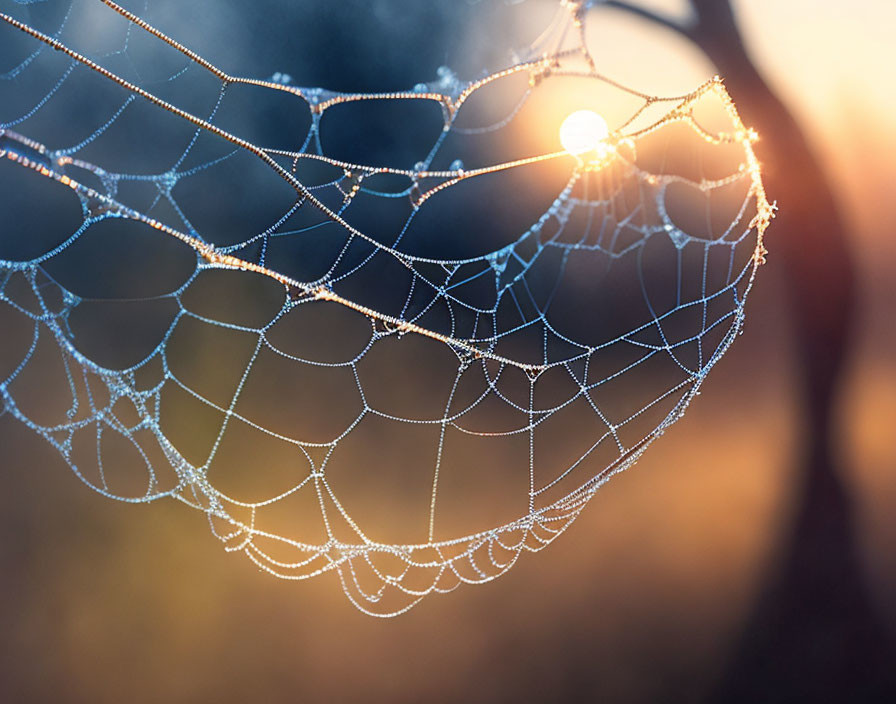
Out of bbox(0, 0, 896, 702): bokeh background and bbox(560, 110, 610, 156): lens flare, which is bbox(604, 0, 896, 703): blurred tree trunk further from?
bbox(560, 110, 610, 156): lens flare

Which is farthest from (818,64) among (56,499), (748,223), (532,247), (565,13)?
(56,499)

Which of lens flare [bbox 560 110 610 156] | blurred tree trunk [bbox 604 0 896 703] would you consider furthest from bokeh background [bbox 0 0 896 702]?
lens flare [bbox 560 110 610 156]

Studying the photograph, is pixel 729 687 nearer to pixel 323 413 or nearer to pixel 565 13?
pixel 323 413

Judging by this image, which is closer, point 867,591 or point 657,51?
point 657,51

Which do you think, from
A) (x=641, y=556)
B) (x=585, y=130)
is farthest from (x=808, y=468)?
(x=585, y=130)

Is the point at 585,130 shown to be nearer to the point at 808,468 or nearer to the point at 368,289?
the point at 368,289

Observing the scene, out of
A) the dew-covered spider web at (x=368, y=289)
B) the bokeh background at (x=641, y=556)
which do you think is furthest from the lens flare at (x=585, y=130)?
the bokeh background at (x=641, y=556)

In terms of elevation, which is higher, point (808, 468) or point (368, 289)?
point (368, 289)
